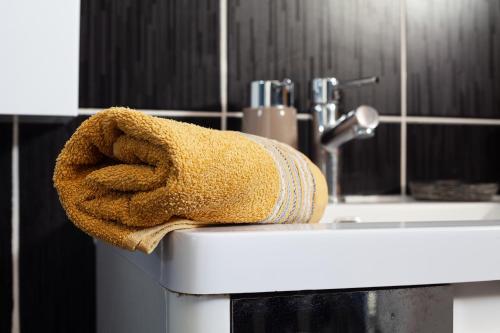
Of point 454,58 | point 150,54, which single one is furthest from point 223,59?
point 454,58

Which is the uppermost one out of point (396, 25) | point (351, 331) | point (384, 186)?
point (396, 25)

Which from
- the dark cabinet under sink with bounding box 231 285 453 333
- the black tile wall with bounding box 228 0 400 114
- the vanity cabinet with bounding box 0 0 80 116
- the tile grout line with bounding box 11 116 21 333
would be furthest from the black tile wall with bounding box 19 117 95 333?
the dark cabinet under sink with bounding box 231 285 453 333

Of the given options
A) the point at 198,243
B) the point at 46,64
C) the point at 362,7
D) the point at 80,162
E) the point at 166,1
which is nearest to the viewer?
the point at 198,243

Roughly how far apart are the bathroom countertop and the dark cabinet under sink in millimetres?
10

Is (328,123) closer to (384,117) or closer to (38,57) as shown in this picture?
(384,117)

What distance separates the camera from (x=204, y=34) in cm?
105

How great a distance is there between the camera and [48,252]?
963 millimetres

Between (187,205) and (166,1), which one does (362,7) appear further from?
(187,205)

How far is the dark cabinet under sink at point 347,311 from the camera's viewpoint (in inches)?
19.0

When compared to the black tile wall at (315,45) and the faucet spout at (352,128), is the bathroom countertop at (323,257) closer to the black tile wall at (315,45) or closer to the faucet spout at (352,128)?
the faucet spout at (352,128)

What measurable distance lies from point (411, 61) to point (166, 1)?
46 cm

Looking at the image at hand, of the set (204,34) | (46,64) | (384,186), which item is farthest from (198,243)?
(384,186)

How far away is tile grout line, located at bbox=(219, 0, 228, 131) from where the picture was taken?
1062 mm

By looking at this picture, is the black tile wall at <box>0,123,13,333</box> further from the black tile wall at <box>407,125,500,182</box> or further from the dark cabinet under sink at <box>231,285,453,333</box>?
the black tile wall at <box>407,125,500,182</box>
